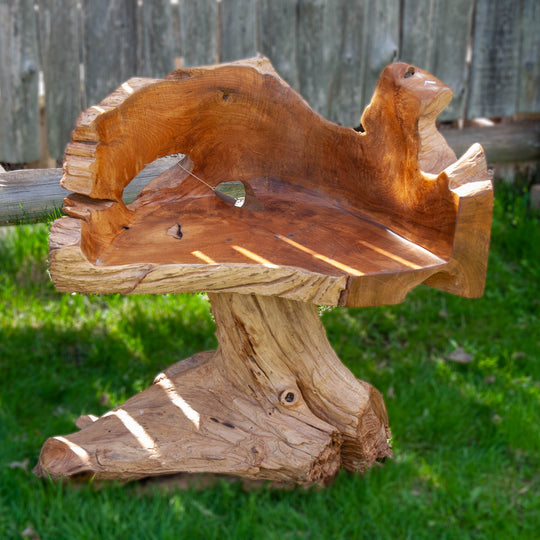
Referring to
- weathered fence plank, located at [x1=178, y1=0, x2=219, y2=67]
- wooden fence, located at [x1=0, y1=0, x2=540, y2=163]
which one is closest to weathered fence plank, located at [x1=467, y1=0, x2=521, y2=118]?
wooden fence, located at [x1=0, y1=0, x2=540, y2=163]

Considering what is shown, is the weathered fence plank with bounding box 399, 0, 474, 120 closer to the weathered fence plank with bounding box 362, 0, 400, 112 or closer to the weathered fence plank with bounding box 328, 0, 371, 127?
the weathered fence plank with bounding box 362, 0, 400, 112

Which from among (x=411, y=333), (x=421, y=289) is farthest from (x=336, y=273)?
(x=421, y=289)

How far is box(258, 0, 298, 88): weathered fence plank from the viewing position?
3.91 m

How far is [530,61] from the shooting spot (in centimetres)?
443

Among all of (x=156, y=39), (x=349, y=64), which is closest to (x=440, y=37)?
(x=349, y=64)

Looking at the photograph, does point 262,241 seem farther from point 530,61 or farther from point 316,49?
point 530,61

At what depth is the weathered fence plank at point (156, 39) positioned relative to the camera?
3.78 metres

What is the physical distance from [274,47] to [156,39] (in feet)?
2.26

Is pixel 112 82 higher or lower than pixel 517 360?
higher

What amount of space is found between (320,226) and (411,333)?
4.87 ft

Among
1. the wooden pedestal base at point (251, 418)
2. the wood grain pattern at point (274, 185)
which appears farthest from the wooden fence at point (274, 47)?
the wooden pedestal base at point (251, 418)

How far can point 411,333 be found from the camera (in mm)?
3693

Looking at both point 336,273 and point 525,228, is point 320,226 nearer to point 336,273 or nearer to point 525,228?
point 336,273

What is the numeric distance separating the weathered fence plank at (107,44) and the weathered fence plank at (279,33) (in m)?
0.74
